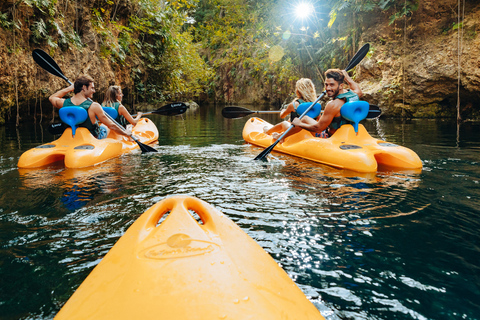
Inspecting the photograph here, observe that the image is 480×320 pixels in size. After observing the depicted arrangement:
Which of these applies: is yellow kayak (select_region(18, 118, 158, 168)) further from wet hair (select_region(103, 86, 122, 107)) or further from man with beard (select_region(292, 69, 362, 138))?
man with beard (select_region(292, 69, 362, 138))

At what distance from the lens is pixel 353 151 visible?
3875mm

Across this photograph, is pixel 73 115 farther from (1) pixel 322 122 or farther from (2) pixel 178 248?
(2) pixel 178 248

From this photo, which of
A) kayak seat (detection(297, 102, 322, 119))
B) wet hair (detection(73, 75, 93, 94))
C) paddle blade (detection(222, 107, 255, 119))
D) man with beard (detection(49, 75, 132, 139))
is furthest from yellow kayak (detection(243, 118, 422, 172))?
wet hair (detection(73, 75, 93, 94))

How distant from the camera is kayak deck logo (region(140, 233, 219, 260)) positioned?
3.49 ft

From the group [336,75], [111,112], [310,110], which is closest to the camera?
[336,75]

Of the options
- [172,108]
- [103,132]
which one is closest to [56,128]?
[103,132]

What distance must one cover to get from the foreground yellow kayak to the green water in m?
0.42

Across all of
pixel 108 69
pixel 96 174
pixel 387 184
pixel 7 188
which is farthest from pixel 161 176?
pixel 108 69

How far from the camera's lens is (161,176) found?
3.70 meters

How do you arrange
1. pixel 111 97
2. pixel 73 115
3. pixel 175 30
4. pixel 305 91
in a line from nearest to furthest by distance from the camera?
1. pixel 73 115
2. pixel 305 91
3. pixel 111 97
4. pixel 175 30

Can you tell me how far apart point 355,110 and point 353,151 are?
0.65m

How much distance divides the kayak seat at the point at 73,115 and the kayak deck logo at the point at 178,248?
13.2 ft

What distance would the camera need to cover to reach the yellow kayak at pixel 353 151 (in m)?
3.73

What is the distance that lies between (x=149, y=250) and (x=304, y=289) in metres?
0.79
